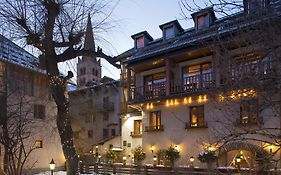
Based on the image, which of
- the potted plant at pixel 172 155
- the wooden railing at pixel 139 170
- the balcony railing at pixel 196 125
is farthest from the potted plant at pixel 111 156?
the balcony railing at pixel 196 125

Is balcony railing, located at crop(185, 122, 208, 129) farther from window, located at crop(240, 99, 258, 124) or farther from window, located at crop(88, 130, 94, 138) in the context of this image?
window, located at crop(88, 130, 94, 138)

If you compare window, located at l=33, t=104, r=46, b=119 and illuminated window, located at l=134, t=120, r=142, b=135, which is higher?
window, located at l=33, t=104, r=46, b=119

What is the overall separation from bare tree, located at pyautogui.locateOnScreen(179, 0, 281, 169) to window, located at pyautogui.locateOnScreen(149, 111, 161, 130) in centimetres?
2174

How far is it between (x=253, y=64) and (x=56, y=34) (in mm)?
7689

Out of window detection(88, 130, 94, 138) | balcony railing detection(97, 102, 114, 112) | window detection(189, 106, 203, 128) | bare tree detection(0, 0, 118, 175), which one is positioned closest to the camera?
bare tree detection(0, 0, 118, 175)

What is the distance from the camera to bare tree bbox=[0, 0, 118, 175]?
9.48 metres

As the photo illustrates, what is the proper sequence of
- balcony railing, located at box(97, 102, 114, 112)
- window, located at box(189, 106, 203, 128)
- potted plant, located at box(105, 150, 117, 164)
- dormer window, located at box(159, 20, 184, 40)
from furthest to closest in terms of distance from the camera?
balcony railing, located at box(97, 102, 114, 112) < potted plant, located at box(105, 150, 117, 164) < dormer window, located at box(159, 20, 184, 40) < window, located at box(189, 106, 203, 128)

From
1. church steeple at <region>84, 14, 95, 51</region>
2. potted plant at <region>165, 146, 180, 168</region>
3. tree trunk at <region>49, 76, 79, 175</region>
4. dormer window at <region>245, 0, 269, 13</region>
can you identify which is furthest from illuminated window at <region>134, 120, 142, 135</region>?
dormer window at <region>245, 0, 269, 13</region>

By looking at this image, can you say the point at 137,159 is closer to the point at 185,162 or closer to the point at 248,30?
the point at 185,162

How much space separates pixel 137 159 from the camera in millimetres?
25734

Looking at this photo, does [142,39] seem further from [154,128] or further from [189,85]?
[189,85]

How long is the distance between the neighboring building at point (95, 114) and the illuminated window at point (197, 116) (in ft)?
69.6

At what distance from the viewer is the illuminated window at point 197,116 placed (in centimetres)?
2264

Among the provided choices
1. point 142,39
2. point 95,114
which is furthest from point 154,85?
point 95,114
